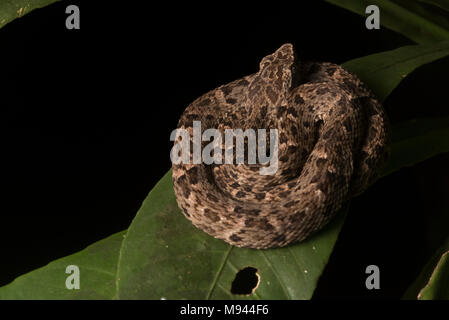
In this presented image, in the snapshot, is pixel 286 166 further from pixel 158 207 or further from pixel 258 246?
pixel 158 207

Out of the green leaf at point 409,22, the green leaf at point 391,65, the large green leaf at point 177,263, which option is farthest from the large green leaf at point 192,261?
the green leaf at point 409,22

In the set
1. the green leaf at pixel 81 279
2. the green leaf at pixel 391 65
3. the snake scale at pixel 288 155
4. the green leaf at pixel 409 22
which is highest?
the green leaf at pixel 409 22

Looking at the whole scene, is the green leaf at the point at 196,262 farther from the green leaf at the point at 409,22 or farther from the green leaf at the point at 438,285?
the green leaf at the point at 409,22

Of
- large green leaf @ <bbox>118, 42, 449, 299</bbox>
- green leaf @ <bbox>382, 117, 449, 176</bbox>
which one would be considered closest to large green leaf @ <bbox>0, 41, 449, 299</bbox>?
large green leaf @ <bbox>118, 42, 449, 299</bbox>

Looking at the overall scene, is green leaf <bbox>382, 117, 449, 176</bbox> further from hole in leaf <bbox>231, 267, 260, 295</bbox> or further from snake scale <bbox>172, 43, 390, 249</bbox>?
hole in leaf <bbox>231, 267, 260, 295</bbox>

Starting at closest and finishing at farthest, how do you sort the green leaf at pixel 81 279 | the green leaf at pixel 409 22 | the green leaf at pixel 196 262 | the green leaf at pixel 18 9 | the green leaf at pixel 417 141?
1. the green leaf at pixel 196 262
2. the green leaf at pixel 81 279
3. the green leaf at pixel 18 9
4. the green leaf at pixel 417 141
5. the green leaf at pixel 409 22
